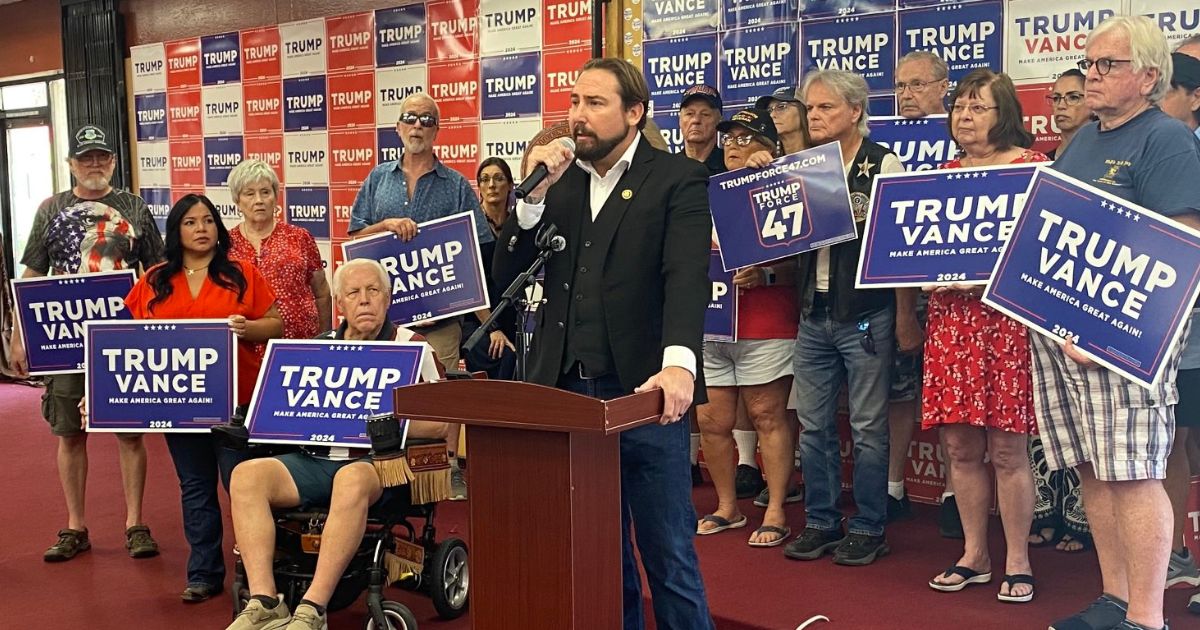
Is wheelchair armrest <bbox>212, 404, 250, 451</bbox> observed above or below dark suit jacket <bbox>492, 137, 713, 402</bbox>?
below

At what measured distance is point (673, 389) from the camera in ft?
7.76

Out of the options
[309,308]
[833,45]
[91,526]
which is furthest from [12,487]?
[833,45]

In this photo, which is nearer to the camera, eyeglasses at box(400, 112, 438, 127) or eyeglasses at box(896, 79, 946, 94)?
eyeglasses at box(896, 79, 946, 94)

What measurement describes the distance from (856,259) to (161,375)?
249 centimetres

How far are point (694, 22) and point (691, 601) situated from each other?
3.51m

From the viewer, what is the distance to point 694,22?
18.2 feet

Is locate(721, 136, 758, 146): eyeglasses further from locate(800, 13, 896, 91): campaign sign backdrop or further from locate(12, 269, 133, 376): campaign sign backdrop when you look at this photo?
locate(12, 269, 133, 376): campaign sign backdrop

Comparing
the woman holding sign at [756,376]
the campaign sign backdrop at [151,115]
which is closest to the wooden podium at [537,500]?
the woman holding sign at [756,376]

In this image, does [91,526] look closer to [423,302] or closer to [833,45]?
[423,302]

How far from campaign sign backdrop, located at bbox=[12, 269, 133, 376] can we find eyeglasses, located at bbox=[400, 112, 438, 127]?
A: 1318 mm

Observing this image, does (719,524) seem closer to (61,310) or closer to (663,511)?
(663,511)

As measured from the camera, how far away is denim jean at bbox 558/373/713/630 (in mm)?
2658

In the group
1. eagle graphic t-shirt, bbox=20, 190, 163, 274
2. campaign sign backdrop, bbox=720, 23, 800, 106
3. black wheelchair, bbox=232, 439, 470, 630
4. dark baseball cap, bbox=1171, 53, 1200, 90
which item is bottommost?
black wheelchair, bbox=232, 439, 470, 630

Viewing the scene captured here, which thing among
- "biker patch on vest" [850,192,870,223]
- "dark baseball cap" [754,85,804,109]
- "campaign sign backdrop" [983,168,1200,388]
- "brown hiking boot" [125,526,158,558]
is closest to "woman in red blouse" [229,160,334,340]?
"brown hiking boot" [125,526,158,558]
